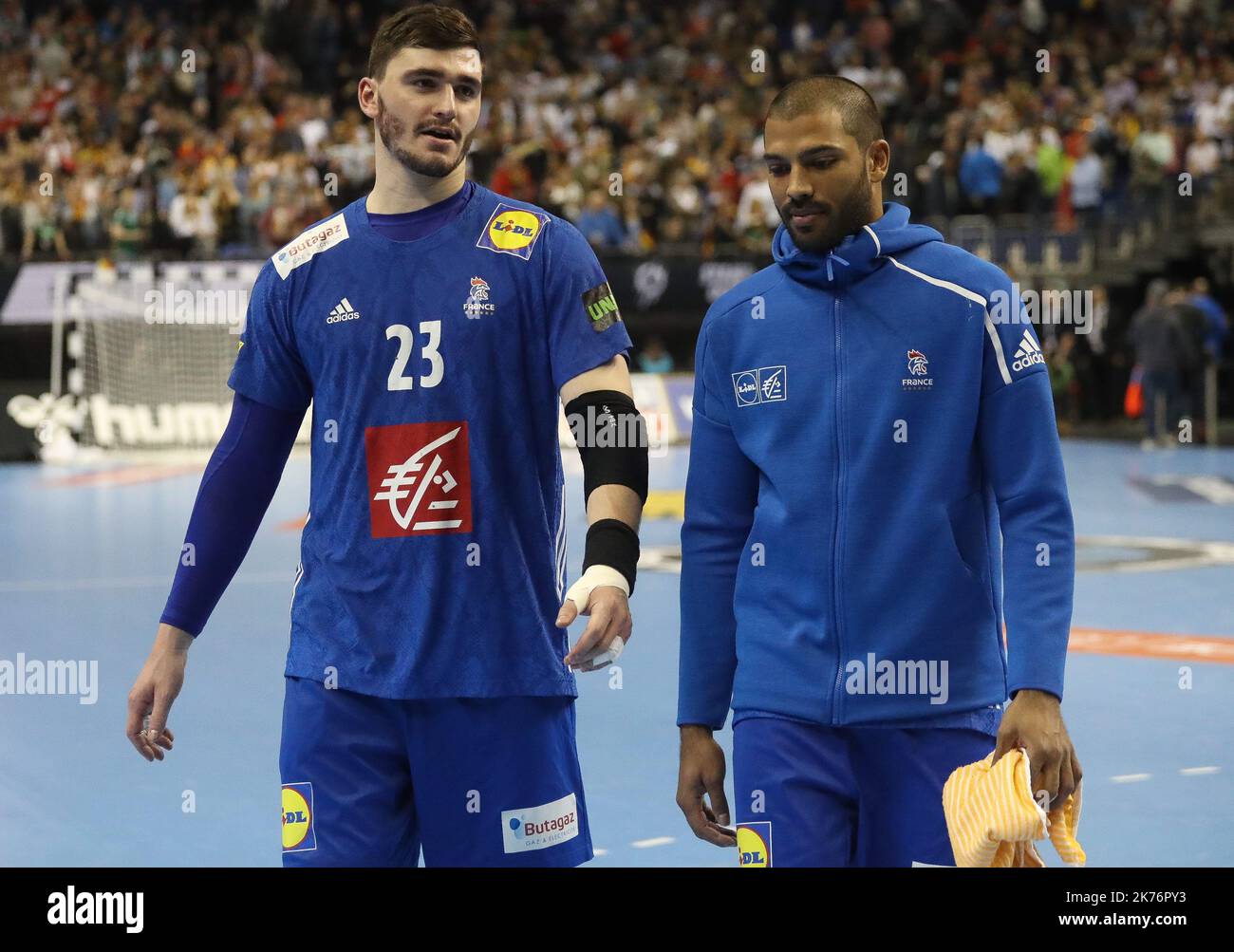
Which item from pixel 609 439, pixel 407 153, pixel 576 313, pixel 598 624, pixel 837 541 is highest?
pixel 407 153

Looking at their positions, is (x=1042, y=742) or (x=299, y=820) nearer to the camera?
(x=1042, y=742)

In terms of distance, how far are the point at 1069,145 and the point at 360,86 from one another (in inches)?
902

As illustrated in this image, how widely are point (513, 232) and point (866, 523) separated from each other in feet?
3.37

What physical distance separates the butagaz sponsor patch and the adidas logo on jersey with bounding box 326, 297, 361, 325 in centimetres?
51

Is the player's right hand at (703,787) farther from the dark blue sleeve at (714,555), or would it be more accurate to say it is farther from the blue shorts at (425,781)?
the blue shorts at (425,781)

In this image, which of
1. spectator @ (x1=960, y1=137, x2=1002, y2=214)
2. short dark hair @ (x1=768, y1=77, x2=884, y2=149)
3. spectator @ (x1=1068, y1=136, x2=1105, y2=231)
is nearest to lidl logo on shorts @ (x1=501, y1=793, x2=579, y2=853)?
short dark hair @ (x1=768, y1=77, x2=884, y2=149)

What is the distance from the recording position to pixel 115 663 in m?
9.82

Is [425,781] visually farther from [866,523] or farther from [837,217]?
[837,217]

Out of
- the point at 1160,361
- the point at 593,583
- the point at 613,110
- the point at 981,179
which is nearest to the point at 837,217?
the point at 593,583

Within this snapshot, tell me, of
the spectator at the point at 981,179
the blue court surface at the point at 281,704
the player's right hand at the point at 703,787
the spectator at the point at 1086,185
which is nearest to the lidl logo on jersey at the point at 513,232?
the player's right hand at the point at 703,787

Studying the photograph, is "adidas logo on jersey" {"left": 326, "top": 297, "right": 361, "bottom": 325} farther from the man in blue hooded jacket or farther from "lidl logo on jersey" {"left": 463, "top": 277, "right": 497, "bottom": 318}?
the man in blue hooded jacket

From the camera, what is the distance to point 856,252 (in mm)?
3811

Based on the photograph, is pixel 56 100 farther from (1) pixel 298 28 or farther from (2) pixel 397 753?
(2) pixel 397 753
